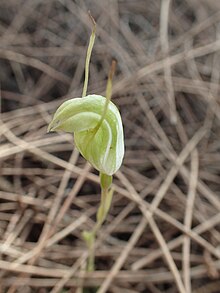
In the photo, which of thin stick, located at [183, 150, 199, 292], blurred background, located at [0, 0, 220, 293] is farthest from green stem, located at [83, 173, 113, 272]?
thin stick, located at [183, 150, 199, 292]

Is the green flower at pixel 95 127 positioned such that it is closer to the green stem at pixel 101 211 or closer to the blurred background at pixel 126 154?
the green stem at pixel 101 211

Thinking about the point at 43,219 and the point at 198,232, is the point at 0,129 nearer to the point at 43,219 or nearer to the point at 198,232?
the point at 43,219

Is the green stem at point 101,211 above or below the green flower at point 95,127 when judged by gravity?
below

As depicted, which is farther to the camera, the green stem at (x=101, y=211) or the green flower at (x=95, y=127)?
the green stem at (x=101, y=211)

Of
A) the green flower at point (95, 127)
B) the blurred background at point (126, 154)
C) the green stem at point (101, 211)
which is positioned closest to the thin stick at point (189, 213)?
the blurred background at point (126, 154)

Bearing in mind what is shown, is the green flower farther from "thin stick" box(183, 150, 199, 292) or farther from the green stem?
"thin stick" box(183, 150, 199, 292)

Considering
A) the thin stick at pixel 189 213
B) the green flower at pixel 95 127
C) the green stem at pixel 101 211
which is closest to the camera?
the green flower at pixel 95 127

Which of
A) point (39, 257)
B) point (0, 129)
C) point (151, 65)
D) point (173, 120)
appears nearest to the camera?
point (39, 257)

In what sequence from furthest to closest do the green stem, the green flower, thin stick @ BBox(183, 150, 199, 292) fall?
thin stick @ BBox(183, 150, 199, 292), the green stem, the green flower

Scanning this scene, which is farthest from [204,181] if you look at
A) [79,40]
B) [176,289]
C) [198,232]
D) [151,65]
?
[79,40]
